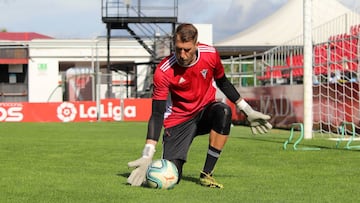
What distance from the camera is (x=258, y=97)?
2958cm

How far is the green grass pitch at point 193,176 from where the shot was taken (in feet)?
22.5

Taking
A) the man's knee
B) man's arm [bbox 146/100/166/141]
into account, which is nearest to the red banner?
the man's knee

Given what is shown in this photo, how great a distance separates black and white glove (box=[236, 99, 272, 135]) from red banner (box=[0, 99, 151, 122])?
2985 centimetres

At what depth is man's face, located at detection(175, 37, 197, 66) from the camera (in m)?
7.36

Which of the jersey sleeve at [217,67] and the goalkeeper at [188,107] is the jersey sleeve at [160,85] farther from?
the jersey sleeve at [217,67]

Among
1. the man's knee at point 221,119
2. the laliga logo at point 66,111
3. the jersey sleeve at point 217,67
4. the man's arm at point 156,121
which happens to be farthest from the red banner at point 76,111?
the man's arm at point 156,121

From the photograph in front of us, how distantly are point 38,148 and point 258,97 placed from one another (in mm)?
16393

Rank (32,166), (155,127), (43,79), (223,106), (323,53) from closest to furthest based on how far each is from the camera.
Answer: (155,127) → (223,106) → (32,166) → (323,53) → (43,79)

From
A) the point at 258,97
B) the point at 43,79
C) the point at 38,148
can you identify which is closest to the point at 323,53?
the point at 258,97

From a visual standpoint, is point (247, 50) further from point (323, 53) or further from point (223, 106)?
point (223, 106)

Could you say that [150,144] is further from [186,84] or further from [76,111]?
[76,111]

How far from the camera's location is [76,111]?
38.4m

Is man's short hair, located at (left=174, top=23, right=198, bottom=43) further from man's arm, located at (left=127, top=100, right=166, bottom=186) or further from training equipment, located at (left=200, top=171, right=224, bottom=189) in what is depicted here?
training equipment, located at (left=200, top=171, right=224, bottom=189)

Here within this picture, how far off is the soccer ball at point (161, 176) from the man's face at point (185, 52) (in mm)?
1182
